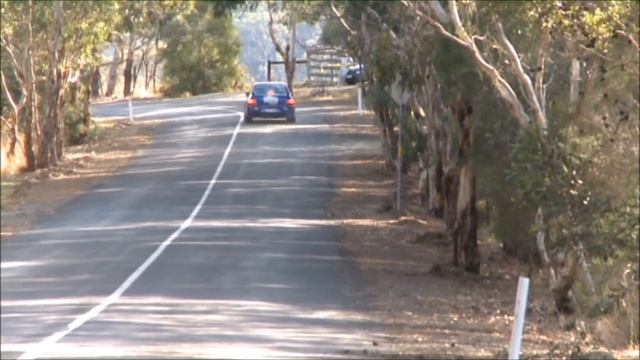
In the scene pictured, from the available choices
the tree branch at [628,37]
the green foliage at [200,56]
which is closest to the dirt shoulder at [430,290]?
the tree branch at [628,37]

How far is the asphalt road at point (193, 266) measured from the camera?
15.9 m

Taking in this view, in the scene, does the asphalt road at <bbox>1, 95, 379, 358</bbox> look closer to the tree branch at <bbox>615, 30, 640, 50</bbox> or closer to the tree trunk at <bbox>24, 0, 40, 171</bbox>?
the tree trunk at <bbox>24, 0, 40, 171</bbox>

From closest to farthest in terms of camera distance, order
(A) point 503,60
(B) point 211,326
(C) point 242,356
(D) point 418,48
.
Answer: (C) point 242,356
(B) point 211,326
(A) point 503,60
(D) point 418,48

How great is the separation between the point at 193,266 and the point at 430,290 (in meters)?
4.04

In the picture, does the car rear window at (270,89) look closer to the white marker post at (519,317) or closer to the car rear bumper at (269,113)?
the car rear bumper at (269,113)

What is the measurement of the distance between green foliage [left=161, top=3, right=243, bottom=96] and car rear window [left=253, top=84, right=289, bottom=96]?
15.4 meters

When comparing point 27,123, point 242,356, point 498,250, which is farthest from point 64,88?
point 242,356

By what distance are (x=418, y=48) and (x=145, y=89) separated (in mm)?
64070

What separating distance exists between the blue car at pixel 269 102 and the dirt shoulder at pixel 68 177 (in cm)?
397

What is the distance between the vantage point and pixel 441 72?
72.8 ft

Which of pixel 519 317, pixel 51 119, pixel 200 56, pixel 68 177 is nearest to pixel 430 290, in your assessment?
pixel 519 317

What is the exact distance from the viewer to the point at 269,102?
Result: 179 ft

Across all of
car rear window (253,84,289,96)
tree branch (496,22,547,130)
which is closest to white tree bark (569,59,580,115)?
tree branch (496,22,547,130)

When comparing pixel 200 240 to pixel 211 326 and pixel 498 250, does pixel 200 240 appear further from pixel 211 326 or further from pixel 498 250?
pixel 211 326
